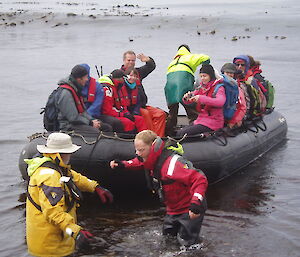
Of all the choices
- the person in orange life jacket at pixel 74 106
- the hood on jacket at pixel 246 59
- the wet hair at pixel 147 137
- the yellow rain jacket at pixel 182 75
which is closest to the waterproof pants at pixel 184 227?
the wet hair at pixel 147 137

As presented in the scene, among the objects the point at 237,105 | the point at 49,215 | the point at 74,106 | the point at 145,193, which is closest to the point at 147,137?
the point at 49,215

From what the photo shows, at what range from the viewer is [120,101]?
8609 millimetres

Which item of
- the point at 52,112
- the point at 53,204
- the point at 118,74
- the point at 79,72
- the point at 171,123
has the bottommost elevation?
the point at 171,123

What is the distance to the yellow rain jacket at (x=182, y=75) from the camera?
8914 millimetres

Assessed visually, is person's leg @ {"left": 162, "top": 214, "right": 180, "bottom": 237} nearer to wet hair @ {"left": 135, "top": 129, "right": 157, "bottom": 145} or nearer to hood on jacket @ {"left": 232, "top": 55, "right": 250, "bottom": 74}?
wet hair @ {"left": 135, "top": 129, "right": 157, "bottom": 145}

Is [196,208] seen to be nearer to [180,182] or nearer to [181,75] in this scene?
[180,182]

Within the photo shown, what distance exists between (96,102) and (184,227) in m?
2.87

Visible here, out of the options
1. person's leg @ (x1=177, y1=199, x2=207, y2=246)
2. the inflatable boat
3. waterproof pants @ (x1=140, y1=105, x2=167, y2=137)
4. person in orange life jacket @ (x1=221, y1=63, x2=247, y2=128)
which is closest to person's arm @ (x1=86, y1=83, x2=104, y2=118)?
the inflatable boat

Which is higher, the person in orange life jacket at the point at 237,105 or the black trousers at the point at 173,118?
the person in orange life jacket at the point at 237,105

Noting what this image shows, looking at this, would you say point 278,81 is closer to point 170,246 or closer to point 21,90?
point 21,90

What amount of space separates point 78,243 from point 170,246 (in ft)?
4.81

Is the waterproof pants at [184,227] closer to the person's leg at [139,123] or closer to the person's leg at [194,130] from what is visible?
the person's leg at [194,130]

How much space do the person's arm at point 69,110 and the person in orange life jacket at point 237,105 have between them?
2.36 m

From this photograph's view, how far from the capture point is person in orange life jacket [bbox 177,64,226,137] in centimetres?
809
